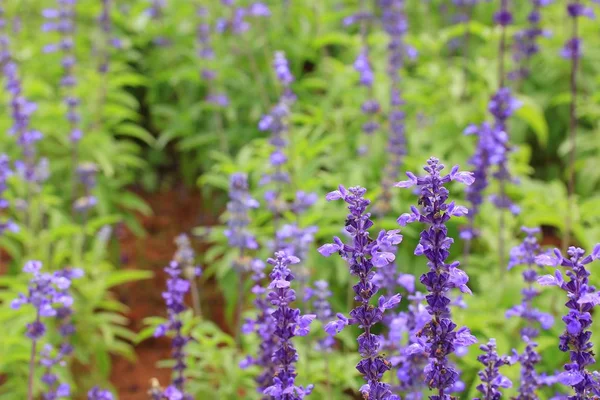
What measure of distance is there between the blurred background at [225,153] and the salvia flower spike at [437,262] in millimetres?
1995

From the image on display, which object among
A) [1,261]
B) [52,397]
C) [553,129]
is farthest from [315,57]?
[52,397]

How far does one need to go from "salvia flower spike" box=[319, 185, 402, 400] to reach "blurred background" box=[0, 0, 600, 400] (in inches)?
78.9

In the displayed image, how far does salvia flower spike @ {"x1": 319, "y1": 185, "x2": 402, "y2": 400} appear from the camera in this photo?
2041 mm

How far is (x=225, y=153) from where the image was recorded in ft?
21.8

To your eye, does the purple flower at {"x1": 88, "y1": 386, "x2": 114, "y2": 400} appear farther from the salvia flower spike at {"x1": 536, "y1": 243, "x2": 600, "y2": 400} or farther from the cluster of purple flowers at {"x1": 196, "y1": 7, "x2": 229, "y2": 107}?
the cluster of purple flowers at {"x1": 196, "y1": 7, "x2": 229, "y2": 107}

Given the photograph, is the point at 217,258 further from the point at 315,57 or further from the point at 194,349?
the point at 194,349

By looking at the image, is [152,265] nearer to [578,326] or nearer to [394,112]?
[394,112]

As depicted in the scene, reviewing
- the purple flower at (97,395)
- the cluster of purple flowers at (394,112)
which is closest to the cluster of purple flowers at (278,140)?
the cluster of purple flowers at (394,112)

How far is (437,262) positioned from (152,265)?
5305 millimetres

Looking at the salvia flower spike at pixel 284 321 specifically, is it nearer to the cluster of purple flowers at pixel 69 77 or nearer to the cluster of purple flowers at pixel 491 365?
the cluster of purple flowers at pixel 491 365

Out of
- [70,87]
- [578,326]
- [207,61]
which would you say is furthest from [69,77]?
[578,326]

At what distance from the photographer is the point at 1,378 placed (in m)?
5.70

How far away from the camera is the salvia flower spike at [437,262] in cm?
197

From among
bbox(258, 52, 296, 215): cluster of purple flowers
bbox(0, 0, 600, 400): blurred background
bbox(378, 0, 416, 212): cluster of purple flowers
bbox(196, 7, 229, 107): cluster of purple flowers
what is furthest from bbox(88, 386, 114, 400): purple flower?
bbox(196, 7, 229, 107): cluster of purple flowers
